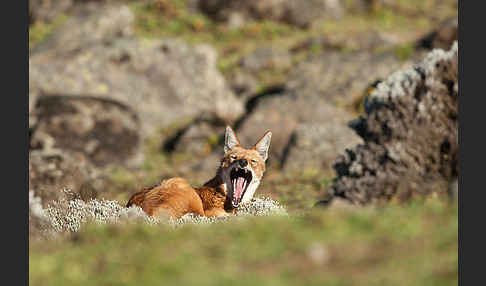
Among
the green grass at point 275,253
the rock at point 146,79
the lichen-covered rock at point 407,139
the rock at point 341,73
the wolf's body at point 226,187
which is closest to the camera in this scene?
the green grass at point 275,253

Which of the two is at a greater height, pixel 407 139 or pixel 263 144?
pixel 263 144

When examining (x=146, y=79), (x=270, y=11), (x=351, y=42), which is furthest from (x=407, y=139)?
(x=270, y=11)

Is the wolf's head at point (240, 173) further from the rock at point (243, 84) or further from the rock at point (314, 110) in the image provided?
the rock at point (243, 84)

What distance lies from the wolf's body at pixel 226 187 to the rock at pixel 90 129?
1411 cm

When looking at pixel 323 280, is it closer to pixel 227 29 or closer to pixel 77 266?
pixel 77 266

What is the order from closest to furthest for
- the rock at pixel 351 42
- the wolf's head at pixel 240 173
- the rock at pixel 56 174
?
1. the wolf's head at pixel 240 173
2. the rock at pixel 56 174
3. the rock at pixel 351 42

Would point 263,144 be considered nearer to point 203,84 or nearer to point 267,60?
point 203,84

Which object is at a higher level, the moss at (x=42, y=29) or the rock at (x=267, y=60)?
the moss at (x=42, y=29)

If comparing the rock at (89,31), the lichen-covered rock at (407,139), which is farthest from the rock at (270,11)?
Answer: the lichen-covered rock at (407,139)

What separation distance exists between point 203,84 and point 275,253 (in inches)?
999

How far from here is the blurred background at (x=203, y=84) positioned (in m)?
21.6

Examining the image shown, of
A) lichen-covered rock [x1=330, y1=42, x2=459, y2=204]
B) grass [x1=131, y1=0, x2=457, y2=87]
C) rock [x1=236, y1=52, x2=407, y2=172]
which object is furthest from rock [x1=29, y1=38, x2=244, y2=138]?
lichen-covered rock [x1=330, y1=42, x2=459, y2=204]

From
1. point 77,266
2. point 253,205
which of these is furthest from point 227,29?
point 77,266

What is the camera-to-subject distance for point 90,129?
25.6 metres
